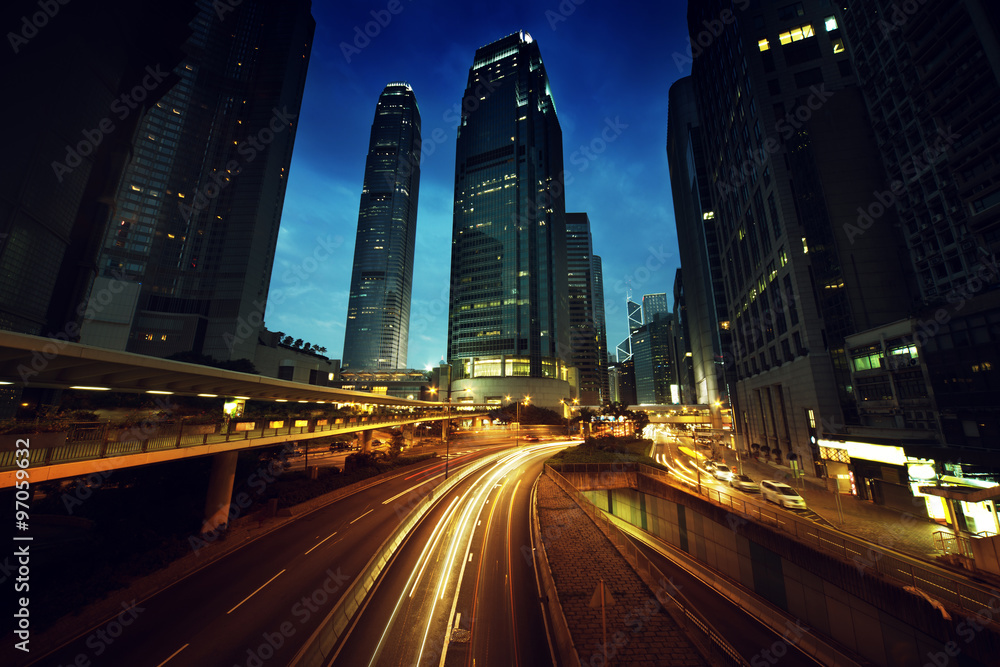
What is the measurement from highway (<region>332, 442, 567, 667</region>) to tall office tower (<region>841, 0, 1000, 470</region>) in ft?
78.8

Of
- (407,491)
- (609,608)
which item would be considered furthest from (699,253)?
(609,608)

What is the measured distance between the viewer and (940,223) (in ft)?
102

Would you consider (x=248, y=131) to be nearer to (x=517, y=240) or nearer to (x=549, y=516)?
(x=517, y=240)

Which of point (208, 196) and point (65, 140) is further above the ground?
point (208, 196)

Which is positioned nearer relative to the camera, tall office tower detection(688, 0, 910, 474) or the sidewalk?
the sidewalk

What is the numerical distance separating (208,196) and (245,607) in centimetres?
13129

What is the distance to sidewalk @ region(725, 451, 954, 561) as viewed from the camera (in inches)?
676

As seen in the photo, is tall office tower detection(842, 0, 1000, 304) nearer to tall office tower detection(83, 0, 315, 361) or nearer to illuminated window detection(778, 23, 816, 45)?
illuminated window detection(778, 23, 816, 45)

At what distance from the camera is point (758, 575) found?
1683cm

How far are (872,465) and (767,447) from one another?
Answer: 21.8 metres

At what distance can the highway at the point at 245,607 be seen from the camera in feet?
33.5

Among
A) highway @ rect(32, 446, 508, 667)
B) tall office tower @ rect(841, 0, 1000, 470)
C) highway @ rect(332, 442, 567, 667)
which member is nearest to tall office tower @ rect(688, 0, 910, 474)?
tall office tower @ rect(841, 0, 1000, 470)

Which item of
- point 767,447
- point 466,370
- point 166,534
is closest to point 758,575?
point 166,534

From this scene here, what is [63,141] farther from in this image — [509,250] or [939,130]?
[939,130]
